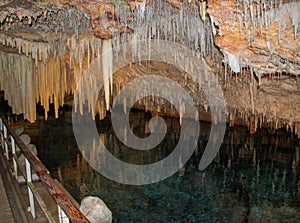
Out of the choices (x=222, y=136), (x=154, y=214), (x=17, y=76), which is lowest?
(x=154, y=214)

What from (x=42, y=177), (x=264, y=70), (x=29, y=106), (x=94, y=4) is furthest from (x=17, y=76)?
(x=42, y=177)

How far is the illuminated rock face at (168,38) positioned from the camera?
14.1 feet

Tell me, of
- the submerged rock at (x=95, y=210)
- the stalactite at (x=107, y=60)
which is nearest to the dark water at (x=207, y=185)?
the submerged rock at (x=95, y=210)

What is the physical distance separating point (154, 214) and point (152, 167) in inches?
112

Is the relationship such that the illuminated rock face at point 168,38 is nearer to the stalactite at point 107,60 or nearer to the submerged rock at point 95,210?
the stalactite at point 107,60

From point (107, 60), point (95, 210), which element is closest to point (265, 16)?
point (95, 210)

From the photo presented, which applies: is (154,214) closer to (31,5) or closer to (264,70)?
(264,70)

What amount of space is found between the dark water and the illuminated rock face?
1.48 meters

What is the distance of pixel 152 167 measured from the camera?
8.49 metres

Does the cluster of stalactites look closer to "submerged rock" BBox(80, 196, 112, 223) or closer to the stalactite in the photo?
the stalactite

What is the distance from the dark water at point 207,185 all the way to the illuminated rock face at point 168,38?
1478mm

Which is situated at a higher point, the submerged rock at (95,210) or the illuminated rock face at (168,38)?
the illuminated rock face at (168,38)

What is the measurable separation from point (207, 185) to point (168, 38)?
329 cm

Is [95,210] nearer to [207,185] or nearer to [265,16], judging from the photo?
[265,16]
